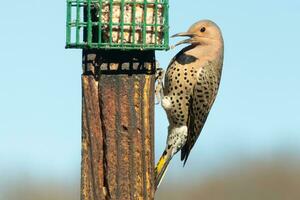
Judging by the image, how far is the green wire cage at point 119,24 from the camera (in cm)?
613

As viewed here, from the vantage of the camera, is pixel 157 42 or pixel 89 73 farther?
pixel 157 42

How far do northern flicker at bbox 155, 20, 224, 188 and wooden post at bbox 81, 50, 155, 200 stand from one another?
6.63 feet

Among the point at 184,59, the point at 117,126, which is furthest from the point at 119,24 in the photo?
the point at 184,59

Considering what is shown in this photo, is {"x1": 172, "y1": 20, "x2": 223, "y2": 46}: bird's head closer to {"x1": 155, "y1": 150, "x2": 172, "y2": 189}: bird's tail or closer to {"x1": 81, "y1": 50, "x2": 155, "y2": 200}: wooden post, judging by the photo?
{"x1": 155, "y1": 150, "x2": 172, "y2": 189}: bird's tail

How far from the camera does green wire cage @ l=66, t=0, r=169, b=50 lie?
613 centimetres

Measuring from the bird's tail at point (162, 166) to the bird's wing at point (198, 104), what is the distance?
42cm

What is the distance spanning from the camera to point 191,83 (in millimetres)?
8062

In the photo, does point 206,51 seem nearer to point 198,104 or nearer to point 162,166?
point 198,104

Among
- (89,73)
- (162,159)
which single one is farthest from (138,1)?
(162,159)

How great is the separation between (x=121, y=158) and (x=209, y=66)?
8.18ft

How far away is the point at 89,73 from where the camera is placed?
230 inches

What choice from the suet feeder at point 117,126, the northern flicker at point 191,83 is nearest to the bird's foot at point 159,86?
the northern flicker at point 191,83

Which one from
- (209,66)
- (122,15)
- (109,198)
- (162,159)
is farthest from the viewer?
(209,66)

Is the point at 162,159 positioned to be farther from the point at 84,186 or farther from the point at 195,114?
the point at 84,186
